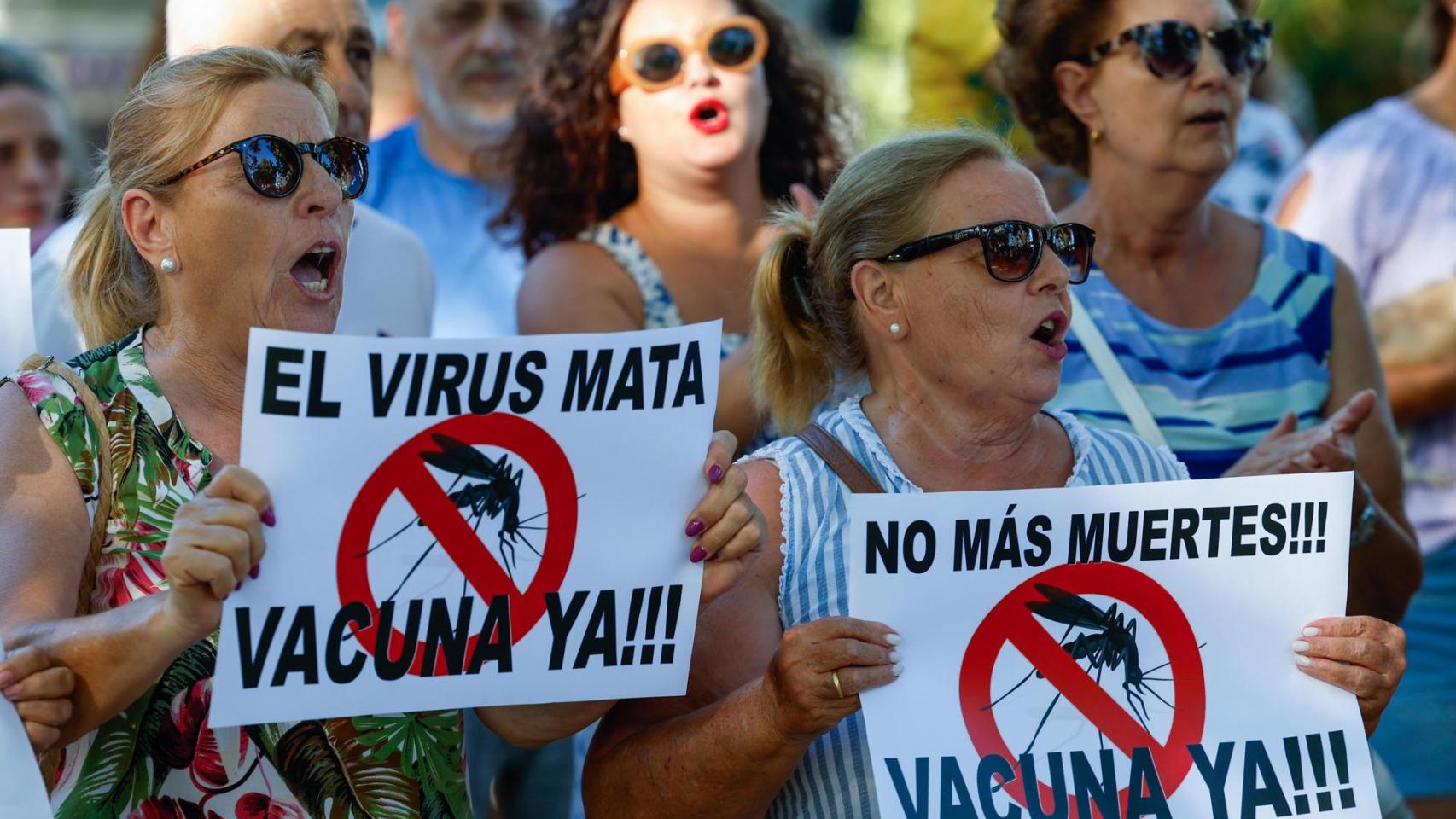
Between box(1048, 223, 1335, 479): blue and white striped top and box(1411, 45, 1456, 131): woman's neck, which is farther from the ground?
Result: box(1411, 45, 1456, 131): woman's neck

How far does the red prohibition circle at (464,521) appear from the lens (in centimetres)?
231

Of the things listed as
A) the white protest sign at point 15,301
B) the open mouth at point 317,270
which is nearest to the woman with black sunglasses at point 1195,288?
the open mouth at point 317,270

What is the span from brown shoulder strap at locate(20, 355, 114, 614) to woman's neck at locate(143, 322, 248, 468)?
12 cm

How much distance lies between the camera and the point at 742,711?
2480 mm

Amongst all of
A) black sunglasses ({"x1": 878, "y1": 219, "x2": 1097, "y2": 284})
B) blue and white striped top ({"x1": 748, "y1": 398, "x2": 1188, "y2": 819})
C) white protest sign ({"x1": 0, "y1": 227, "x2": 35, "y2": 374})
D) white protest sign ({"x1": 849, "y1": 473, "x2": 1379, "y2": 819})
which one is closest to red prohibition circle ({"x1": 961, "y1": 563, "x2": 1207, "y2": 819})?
white protest sign ({"x1": 849, "y1": 473, "x2": 1379, "y2": 819})

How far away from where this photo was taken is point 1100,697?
2.44 metres

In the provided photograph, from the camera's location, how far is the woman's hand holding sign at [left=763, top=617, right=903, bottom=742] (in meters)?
2.35

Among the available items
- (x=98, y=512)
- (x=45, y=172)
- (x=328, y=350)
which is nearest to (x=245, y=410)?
(x=328, y=350)

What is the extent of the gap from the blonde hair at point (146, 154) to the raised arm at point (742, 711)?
3.25 feet

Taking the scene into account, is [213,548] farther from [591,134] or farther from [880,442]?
[591,134]

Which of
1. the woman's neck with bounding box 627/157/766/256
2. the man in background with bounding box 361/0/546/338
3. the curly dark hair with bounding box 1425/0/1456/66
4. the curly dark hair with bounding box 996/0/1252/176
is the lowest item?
the woman's neck with bounding box 627/157/766/256

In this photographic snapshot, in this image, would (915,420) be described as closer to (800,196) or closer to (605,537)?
(605,537)

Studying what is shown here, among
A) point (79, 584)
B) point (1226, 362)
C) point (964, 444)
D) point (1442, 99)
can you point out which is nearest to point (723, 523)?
point (964, 444)

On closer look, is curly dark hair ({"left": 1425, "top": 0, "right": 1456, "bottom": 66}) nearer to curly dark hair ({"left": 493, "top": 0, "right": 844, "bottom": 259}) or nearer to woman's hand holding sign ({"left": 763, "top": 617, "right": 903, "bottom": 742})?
curly dark hair ({"left": 493, "top": 0, "right": 844, "bottom": 259})
